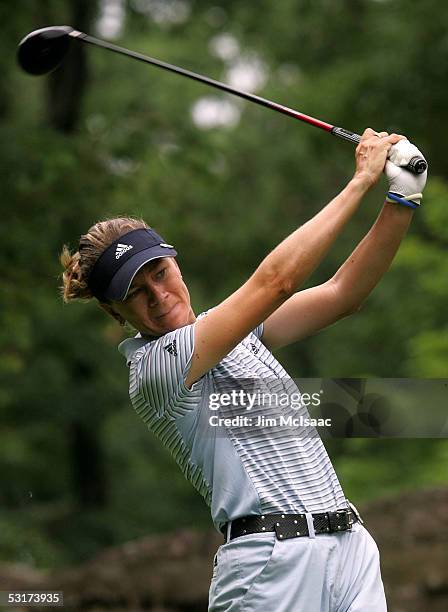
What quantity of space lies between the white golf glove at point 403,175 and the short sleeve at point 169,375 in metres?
0.65

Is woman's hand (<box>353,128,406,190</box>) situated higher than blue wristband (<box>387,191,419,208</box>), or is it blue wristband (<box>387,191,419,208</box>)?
woman's hand (<box>353,128,406,190</box>)

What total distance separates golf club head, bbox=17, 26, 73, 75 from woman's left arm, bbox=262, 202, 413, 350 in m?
1.52

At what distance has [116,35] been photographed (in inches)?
618

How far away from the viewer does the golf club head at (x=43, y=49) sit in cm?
425

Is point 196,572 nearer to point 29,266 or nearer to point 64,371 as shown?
point 29,266

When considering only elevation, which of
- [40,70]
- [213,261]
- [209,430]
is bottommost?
[213,261]

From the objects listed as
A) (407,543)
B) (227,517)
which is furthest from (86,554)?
(227,517)

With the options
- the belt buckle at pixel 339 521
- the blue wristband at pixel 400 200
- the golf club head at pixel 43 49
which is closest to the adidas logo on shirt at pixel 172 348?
the belt buckle at pixel 339 521

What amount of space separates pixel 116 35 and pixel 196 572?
9593 millimetres

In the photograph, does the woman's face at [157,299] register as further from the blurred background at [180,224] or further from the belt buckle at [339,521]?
the blurred background at [180,224]

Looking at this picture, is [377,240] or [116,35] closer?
[377,240]

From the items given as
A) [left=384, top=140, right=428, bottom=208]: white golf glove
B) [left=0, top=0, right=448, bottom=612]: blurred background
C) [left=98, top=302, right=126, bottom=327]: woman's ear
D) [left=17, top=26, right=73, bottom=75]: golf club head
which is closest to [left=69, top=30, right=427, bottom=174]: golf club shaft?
[left=384, top=140, right=428, bottom=208]: white golf glove

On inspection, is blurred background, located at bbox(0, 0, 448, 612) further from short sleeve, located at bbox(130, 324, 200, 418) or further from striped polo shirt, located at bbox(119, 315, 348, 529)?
short sleeve, located at bbox(130, 324, 200, 418)

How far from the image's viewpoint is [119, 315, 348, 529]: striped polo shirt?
9.60 ft
